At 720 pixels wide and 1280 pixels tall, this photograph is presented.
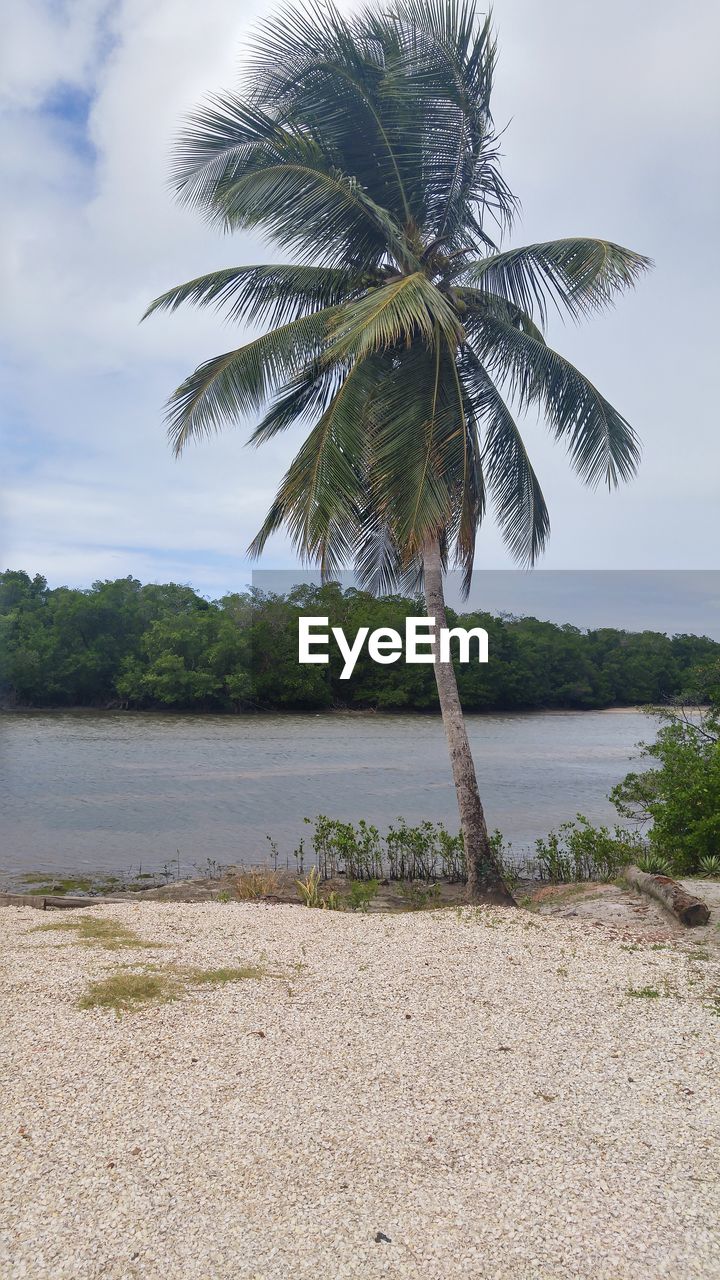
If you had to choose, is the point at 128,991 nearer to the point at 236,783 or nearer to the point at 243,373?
the point at 243,373

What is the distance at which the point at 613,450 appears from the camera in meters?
9.98

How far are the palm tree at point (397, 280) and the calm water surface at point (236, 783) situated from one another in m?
7.07

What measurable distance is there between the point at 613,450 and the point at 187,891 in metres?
7.66

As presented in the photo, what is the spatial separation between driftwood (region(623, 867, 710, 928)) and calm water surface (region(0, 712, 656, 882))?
679cm

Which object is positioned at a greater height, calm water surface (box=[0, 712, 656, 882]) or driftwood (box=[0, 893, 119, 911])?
driftwood (box=[0, 893, 119, 911])

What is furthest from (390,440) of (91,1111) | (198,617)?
(198,617)

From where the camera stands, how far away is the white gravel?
2844 millimetres

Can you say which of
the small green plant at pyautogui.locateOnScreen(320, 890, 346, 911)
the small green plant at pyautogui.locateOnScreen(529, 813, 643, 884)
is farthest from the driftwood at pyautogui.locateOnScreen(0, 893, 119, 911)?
the small green plant at pyautogui.locateOnScreen(529, 813, 643, 884)

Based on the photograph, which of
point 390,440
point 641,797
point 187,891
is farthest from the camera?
point 641,797

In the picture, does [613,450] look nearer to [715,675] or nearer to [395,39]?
[395,39]

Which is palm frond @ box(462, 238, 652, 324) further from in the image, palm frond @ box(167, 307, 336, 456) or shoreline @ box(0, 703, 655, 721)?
shoreline @ box(0, 703, 655, 721)

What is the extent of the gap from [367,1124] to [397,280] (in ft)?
28.2

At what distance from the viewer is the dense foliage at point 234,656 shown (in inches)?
1921

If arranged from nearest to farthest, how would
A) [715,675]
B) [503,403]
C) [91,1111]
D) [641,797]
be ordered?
[91,1111]
[503,403]
[641,797]
[715,675]
